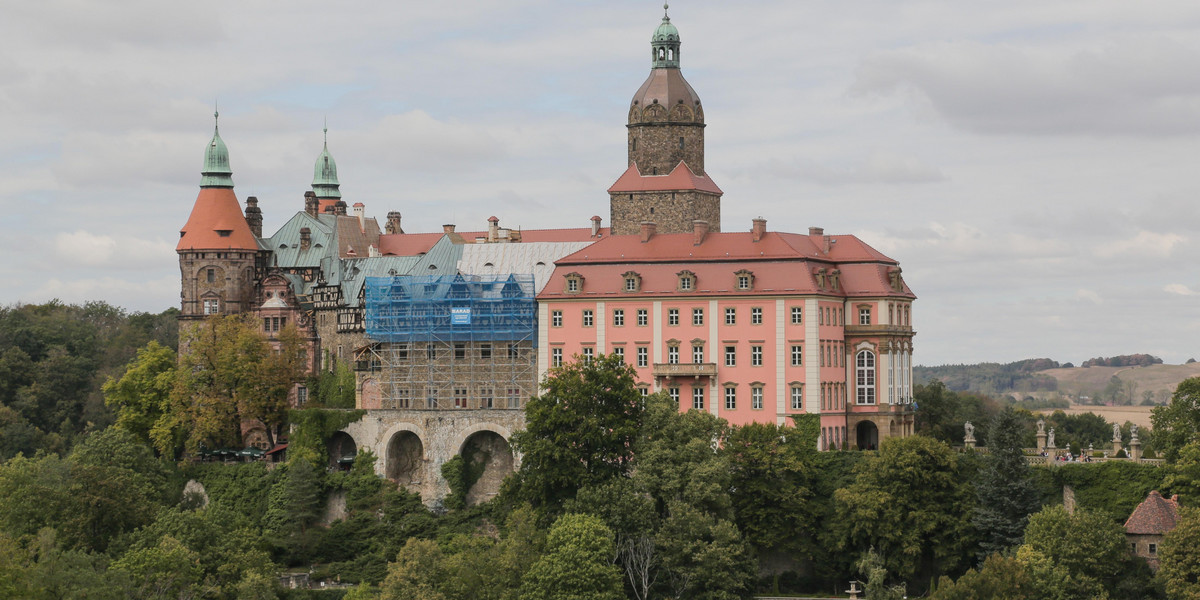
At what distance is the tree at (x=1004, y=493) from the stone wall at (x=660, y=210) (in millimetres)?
24908

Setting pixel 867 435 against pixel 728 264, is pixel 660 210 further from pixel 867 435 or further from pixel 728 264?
pixel 867 435

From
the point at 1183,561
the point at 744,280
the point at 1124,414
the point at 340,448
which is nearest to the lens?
the point at 1183,561

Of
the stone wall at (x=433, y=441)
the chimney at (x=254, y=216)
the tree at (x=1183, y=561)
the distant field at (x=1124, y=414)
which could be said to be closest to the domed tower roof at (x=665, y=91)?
the stone wall at (x=433, y=441)

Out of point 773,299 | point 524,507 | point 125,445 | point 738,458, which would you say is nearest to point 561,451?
point 524,507

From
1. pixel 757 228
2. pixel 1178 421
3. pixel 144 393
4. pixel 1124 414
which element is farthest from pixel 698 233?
pixel 1124 414

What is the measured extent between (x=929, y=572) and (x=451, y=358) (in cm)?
2746

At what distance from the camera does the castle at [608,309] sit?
8275cm

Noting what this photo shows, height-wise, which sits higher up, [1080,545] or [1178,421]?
[1178,421]

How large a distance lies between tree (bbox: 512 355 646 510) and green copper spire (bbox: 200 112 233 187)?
32245 mm

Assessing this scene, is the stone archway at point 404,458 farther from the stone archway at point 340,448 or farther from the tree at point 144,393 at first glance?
the tree at point 144,393

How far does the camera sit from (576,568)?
221 feet

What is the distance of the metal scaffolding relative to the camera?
88625mm

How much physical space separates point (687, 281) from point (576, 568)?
68.1 ft

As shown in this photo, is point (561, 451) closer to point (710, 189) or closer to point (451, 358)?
point (451, 358)
